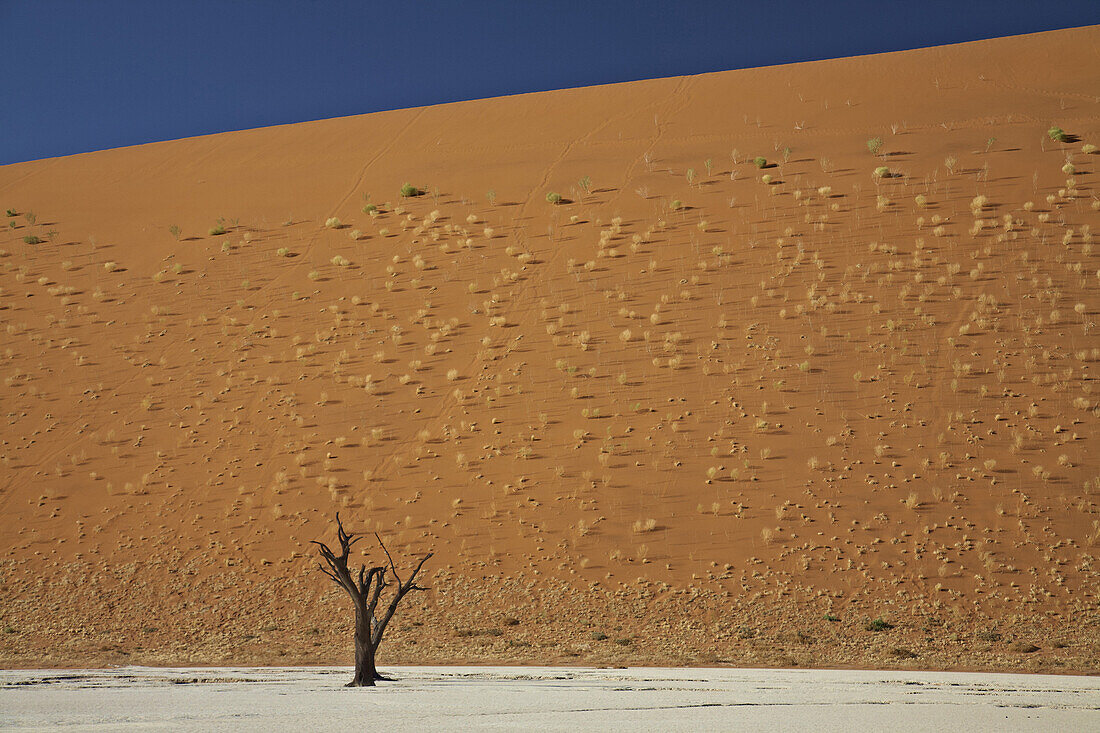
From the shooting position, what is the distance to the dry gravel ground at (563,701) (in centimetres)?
757

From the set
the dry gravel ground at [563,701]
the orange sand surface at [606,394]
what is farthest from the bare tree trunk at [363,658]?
the orange sand surface at [606,394]

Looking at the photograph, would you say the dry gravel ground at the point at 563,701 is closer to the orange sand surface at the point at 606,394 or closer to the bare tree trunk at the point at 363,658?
the bare tree trunk at the point at 363,658

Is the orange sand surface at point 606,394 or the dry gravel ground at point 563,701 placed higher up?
the orange sand surface at point 606,394

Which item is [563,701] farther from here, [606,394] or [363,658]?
[606,394]

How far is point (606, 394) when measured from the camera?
23.0 metres

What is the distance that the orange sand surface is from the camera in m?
17.2

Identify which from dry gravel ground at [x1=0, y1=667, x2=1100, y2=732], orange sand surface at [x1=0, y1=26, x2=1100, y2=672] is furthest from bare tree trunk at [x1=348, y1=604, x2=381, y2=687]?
orange sand surface at [x1=0, y1=26, x2=1100, y2=672]

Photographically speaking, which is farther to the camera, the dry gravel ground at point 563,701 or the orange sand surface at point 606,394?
the orange sand surface at point 606,394

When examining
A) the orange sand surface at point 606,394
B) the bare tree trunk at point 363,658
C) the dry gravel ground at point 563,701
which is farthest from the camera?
the orange sand surface at point 606,394

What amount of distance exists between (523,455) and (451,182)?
16.4 meters

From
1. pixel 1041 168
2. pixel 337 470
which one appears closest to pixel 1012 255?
pixel 1041 168

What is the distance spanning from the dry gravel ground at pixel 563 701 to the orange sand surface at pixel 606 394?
3.26m

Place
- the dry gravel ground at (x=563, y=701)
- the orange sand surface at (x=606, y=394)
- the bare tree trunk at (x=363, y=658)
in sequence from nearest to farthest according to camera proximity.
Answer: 1. the dry gravel ground at (x=563, y=701)
2. the bare tree trunk at (x=363, y=658)
3. the orange sand surface at (x=606, y=394)

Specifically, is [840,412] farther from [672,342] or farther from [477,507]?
[477,507]
